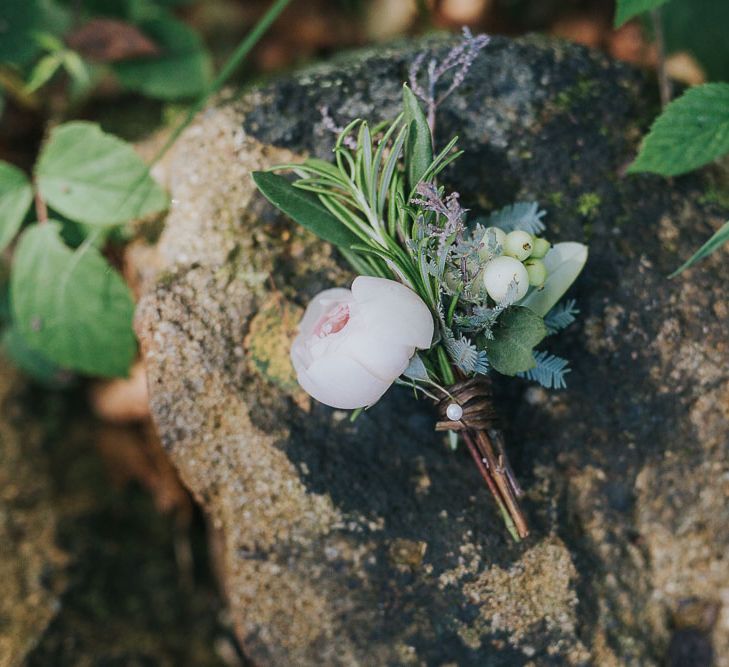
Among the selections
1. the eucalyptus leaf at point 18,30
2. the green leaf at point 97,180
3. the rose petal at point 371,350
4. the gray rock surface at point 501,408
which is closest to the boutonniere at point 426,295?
the rose petal at point 371,350

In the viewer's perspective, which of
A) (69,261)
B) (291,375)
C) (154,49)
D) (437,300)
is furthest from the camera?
(154,49)

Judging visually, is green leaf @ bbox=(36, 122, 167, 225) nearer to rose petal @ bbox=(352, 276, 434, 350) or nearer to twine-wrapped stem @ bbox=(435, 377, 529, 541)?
rose petal @ bbox=(352, 276, 434, 350)

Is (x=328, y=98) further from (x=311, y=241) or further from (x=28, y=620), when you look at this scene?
(x=28, y=620)

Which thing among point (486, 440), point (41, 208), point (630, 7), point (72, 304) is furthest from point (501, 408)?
point (41, 208)

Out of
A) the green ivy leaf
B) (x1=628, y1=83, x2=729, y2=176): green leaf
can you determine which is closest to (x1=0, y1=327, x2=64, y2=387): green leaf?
(x1=628, y1=83, x2=729, y2=176): green leaf

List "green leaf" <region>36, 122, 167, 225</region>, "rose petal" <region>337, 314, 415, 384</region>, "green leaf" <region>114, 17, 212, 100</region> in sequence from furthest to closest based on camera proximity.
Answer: "green leaf" <region>114, 17, 212, 100</region>
"green leaf" <region>36, 122, 167, 225</region>
"rose petal" <region>337, 314, 415, 384</region>

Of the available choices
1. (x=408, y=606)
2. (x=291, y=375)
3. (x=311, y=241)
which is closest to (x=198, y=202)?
(x=311, y=241)
